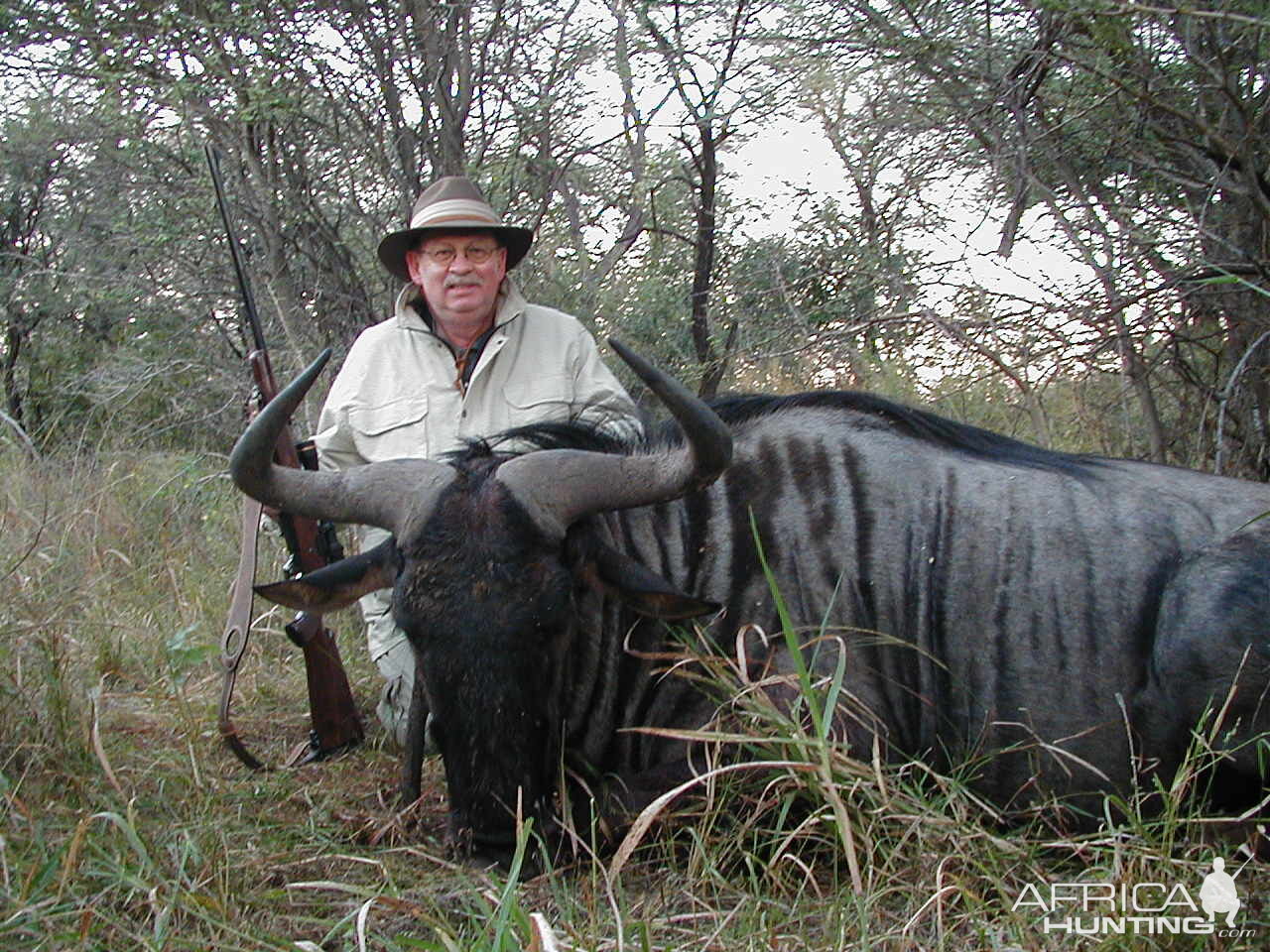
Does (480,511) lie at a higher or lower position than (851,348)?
lower

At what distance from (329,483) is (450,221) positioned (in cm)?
140

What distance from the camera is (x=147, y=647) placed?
4547 mm

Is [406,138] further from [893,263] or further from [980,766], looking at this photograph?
[980,766]

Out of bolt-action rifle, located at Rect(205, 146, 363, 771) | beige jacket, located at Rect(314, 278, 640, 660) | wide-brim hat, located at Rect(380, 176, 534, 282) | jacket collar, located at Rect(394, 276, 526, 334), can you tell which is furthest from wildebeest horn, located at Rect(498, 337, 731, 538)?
wide-brim hat, located at Rect(380, 176, 534, 282)

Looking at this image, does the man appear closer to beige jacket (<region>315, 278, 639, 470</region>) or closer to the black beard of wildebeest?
beige jacket (<region>315, 278, 639, 470</region>)

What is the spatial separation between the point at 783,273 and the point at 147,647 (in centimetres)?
363

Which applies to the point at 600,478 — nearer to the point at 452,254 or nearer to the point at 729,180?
the point at 452,254

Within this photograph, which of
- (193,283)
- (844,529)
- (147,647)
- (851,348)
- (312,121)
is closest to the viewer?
(844,529)

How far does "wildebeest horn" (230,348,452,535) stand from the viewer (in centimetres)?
306

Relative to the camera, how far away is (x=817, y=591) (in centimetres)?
329

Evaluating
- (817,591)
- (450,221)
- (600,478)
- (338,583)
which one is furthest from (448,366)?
(817,591)

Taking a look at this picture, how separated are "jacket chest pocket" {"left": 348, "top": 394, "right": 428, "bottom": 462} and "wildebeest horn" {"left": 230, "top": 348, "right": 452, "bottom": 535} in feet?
3.13

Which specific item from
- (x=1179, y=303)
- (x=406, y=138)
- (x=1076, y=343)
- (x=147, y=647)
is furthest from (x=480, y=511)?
(x=406, y=138)

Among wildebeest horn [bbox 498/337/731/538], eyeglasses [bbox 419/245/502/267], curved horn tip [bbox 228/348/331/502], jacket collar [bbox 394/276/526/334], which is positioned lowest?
wildebeest horn [bbox 498/337/731/538]
